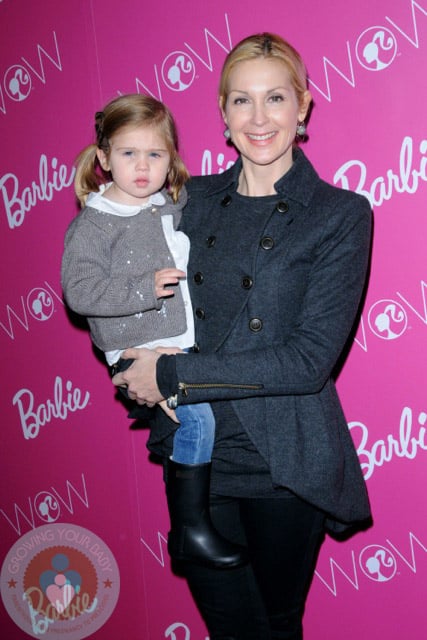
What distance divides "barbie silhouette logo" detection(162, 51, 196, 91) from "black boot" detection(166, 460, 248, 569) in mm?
1088

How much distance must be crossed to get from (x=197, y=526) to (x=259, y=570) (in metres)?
0.22

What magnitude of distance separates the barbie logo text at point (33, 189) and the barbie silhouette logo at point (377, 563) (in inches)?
55.7

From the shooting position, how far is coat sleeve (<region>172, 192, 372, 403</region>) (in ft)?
5.64

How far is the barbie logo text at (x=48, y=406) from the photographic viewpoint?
8.47 ft

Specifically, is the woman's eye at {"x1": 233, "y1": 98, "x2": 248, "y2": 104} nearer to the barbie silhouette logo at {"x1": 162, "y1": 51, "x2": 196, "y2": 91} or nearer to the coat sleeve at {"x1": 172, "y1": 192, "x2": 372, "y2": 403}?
the coat sleeve at {"x1": 172, "y1": 192, "x2": 372, "y2": 403}

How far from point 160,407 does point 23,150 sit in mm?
1064

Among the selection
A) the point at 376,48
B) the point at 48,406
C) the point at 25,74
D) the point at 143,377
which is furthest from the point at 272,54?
the point at 48,406

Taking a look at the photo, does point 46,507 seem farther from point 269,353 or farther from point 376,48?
point 376,48

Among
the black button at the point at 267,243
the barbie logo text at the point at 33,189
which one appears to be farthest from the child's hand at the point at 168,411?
the barbie logo text at the point at 33,189

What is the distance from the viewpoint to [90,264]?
1.81m

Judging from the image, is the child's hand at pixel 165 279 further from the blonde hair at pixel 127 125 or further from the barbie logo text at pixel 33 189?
the barbie logo text at pixel 33 189

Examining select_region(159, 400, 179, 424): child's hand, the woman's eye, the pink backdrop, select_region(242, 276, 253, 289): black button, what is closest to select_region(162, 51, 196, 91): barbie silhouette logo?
the pink backdrop

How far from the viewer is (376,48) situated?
80.4 inches

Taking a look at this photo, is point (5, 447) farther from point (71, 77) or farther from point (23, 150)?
point (71, 77)
